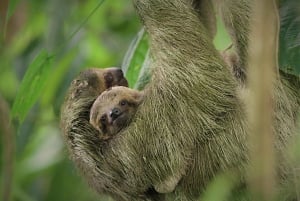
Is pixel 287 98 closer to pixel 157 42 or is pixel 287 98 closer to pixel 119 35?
pixel 157 42

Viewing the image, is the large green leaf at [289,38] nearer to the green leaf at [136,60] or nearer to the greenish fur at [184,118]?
the greenish fur at [184,118]

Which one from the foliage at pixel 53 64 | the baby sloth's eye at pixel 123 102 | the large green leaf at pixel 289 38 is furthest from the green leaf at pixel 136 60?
the large green leaf at pixel 289 38

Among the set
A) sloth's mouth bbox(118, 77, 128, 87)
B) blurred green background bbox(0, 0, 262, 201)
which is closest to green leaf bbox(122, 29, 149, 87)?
sloth's mouth bbox(118, 77, 128, 87)

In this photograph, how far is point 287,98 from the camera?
130 inches

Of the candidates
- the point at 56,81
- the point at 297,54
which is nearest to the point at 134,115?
the point at 297,54

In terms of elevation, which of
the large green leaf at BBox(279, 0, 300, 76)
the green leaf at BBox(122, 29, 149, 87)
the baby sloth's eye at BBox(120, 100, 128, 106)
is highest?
the large green leaf at BBox(279, 0, 300, 76)

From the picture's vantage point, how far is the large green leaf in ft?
9.71

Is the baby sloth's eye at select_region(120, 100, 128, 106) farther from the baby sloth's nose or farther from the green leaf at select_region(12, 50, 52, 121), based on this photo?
the green leaf at select_region(12, 50, 52, 121)

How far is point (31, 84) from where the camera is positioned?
347 centimetres

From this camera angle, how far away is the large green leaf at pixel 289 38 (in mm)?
2959

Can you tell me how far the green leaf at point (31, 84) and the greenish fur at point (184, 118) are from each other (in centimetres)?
50

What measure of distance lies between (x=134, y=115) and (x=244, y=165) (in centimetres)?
69

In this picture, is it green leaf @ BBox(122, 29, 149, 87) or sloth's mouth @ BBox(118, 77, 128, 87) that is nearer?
sloth's mouth @ BBox(118, 77, 128, 87)

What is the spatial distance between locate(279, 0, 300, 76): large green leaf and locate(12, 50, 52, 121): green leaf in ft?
3.82
